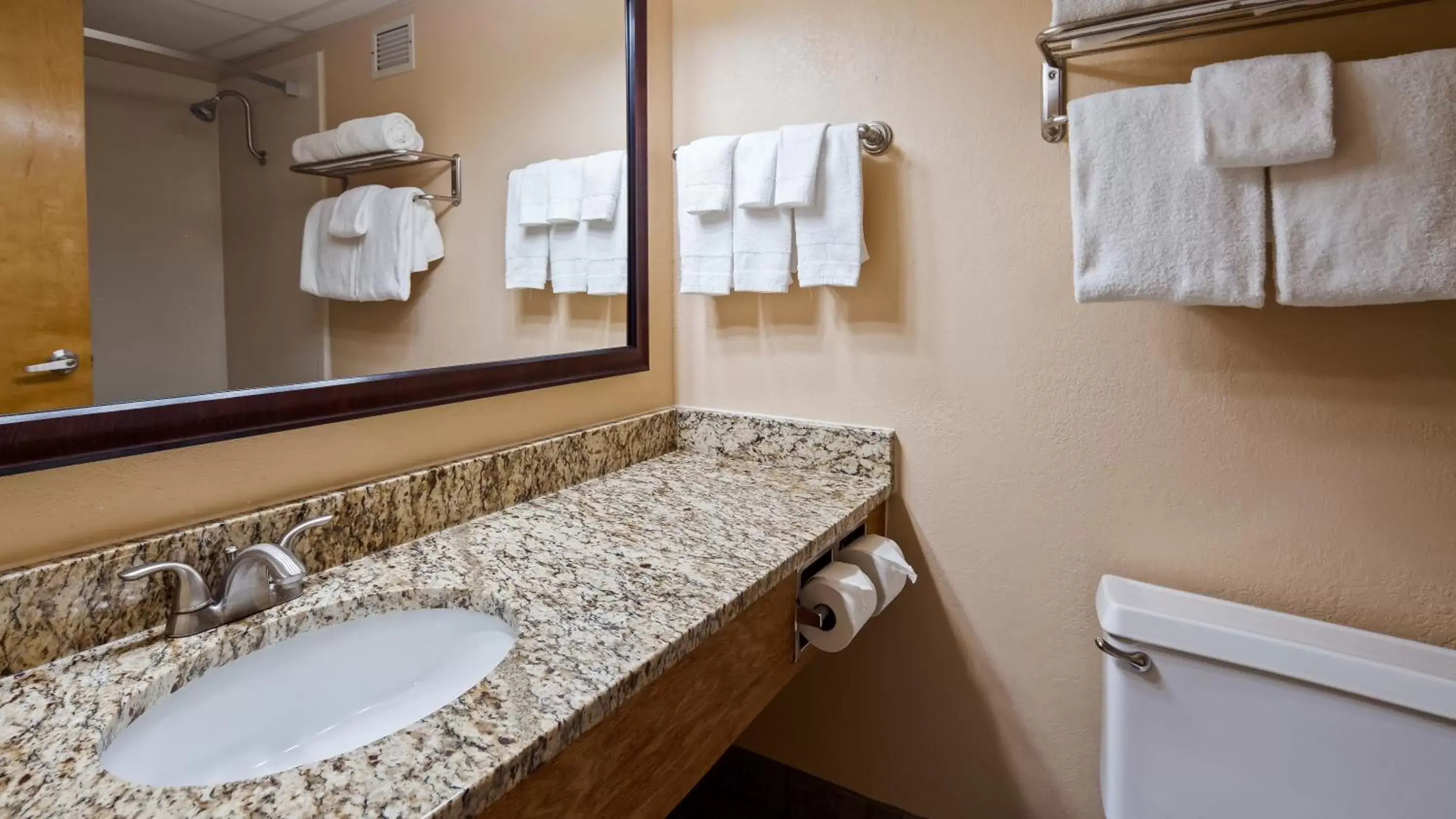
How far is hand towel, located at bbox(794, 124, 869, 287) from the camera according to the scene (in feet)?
4.37

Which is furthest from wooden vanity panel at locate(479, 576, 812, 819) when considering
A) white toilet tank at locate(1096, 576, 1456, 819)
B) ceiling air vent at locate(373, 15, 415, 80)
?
ceiling air vent at locate(373, 15, 415, 80)

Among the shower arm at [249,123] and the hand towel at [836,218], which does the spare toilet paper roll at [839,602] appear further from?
the shower arm at [249,123]

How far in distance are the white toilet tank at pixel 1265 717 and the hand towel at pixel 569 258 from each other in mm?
1132

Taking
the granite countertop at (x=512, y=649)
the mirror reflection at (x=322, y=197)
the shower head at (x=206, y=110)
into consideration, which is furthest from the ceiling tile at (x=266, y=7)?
the granite countertop at (x=512, y=649)

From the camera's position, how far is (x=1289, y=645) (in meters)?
1.00

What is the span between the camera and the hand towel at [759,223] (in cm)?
139

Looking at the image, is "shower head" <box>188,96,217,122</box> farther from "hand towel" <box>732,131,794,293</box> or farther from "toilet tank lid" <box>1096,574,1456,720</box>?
"toilet tank lid" <box>1096,574,1456,720</box>

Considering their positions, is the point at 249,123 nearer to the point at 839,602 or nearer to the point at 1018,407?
the point at 839,602

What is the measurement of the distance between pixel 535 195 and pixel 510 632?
2.79 feet

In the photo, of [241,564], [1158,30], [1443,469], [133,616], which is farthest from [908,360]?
[133,616]

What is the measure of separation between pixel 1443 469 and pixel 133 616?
1.72m

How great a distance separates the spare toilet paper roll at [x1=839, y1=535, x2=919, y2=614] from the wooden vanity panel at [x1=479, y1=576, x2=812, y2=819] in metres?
0.17

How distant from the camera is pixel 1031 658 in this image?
1.33m

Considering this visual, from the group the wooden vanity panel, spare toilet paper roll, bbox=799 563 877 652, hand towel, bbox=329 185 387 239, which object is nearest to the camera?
the wooden vanity panel
